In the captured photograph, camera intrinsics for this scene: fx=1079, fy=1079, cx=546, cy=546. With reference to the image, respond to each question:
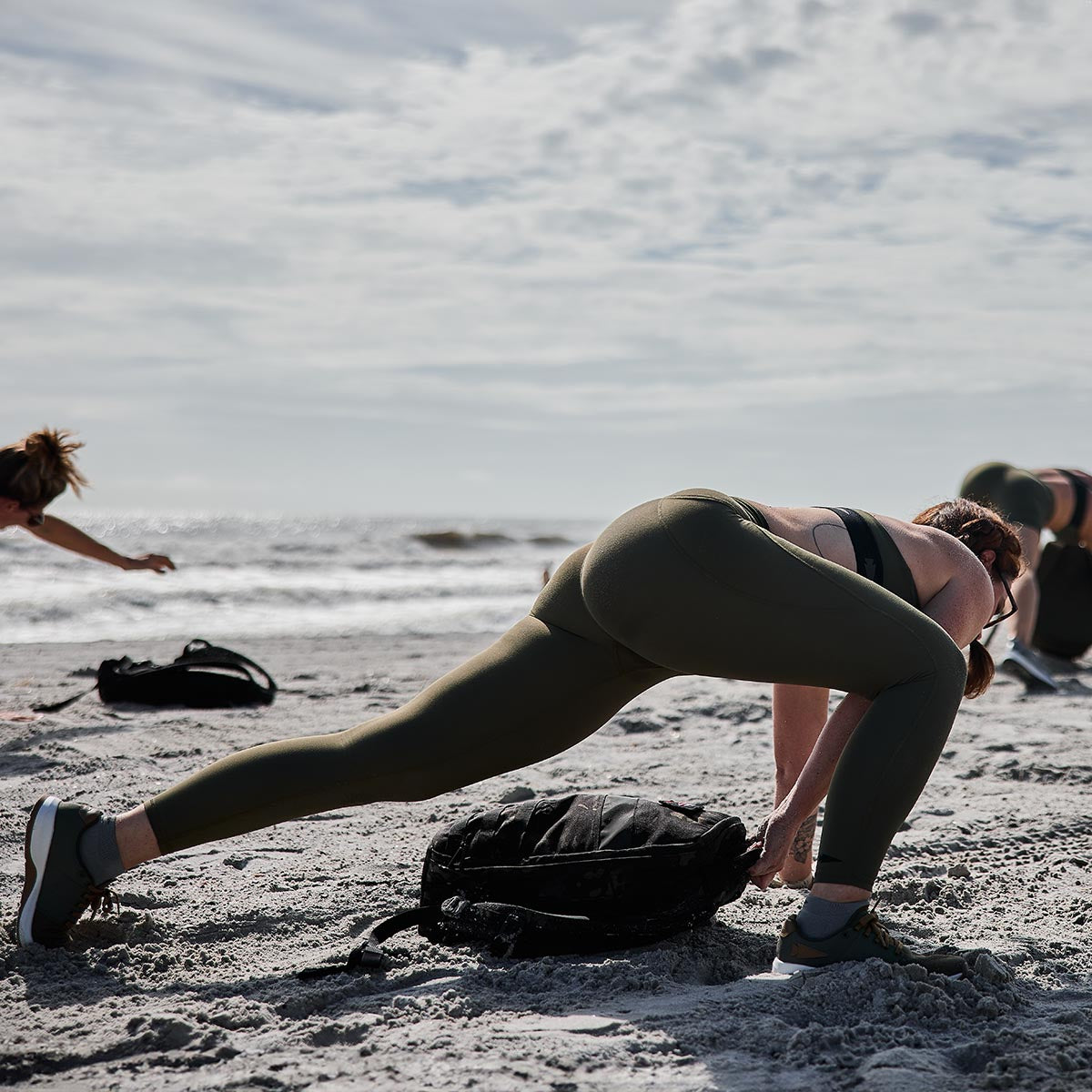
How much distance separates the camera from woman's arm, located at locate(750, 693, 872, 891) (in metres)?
2.25

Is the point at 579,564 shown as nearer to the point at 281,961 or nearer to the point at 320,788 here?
the point at 320,788

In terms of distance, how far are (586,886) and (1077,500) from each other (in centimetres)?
547

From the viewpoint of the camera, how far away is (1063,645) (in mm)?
6816

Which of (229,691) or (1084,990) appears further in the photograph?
(229,691)

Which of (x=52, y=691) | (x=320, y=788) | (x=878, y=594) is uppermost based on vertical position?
(x=878, y=594)

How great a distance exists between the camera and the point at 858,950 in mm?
2141

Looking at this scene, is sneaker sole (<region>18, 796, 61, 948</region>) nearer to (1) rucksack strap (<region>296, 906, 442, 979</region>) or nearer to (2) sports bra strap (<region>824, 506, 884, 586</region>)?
(1) rucksack strap (<region>296, 906, 442, 979</region>)

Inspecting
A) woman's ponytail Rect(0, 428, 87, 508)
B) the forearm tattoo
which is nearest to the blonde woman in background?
woman's ponytail Rect(0, 428, 87, 508)

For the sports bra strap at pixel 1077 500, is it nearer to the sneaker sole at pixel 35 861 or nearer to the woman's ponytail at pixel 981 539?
the woman's ponytail at pixel 981 539

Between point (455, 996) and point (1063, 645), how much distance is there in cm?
581

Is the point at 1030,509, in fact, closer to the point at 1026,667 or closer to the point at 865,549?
the point at 1026,667

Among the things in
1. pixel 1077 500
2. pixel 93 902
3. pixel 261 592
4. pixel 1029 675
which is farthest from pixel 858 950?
pixel 261 592

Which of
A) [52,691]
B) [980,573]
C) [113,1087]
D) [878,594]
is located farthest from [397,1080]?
[52,691]

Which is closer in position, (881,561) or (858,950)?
(858,950)
